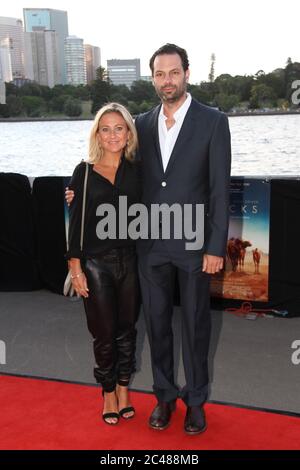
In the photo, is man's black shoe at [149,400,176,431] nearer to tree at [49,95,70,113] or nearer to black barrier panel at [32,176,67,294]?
black barrier panel at [32,176,67,294]

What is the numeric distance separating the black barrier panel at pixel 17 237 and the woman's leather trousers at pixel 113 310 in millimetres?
2854

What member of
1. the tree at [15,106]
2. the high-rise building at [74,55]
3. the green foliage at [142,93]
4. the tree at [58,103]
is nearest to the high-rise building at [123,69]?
the green foliage at [142,93]

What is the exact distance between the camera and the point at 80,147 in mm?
19344

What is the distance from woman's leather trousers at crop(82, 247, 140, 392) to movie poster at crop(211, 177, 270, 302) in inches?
81.4

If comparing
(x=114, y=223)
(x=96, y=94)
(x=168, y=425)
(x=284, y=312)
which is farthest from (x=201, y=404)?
(x=96, y=94)

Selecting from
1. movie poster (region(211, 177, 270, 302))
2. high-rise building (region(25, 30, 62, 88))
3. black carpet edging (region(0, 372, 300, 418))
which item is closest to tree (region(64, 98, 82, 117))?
movie poster (region(211, 177, 270, 302))

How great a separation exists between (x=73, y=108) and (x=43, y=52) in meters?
24.3

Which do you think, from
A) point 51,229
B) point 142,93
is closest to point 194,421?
point 51,229

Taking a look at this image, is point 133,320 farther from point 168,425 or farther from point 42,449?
point 42,449

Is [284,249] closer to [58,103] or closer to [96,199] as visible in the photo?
[96,199]

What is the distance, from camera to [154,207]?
244cm

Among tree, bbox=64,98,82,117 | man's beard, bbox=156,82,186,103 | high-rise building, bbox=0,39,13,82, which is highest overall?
high-rise building, bbox=0,39,13,82

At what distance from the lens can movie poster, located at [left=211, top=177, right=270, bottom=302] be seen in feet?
14.2
